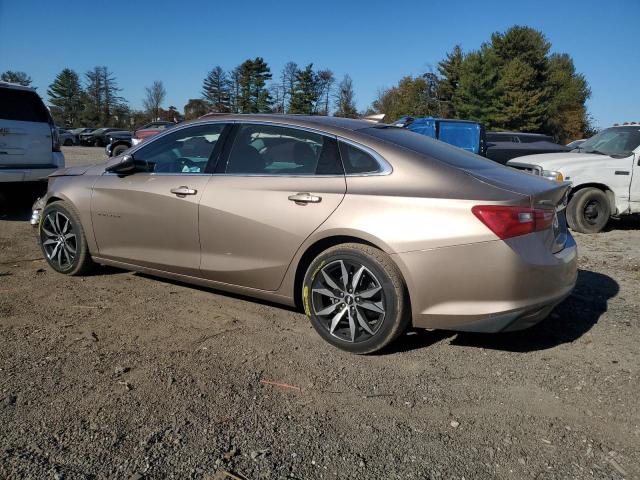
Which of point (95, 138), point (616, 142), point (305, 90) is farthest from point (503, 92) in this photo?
point (616, 142)

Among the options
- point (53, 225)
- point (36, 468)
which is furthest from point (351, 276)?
point (53, 225)

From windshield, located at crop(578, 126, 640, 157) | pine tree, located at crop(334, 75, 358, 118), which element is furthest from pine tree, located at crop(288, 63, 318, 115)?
windshield, located at crop(578, 126, 640, 157)

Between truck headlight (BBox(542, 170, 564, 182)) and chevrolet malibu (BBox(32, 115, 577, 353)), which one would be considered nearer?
chevrolet malibu (BBox(32, 115, 577, 353))

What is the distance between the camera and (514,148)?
15766mm

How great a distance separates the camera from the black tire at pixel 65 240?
495 cm

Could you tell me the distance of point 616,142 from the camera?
874 cm

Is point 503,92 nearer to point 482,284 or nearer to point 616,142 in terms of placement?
point 616,142

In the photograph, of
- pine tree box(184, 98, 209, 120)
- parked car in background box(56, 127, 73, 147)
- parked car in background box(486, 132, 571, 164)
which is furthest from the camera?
pine tree box(184, 98, 209, 120)

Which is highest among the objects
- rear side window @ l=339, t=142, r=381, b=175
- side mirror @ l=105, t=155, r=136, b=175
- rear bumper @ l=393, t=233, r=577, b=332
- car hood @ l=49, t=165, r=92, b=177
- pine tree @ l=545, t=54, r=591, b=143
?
pine tree @ l=545, t=54, r=591, b=143

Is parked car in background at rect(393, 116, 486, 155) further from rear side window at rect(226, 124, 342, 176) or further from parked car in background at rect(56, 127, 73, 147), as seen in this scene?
parked car in background at rect(56, 127, 73, 147)

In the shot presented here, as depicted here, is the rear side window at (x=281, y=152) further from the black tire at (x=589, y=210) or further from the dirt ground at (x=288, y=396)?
the black tire at (x=589, y=210)

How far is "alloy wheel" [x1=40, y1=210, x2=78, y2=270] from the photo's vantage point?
5.03 m

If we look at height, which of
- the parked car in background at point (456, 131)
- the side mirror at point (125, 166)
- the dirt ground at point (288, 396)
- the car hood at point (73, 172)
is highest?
the parked car in background at point (456, 131)

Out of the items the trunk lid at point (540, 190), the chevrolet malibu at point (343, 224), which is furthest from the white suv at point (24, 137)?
the trunk lid at point (540, 190)
